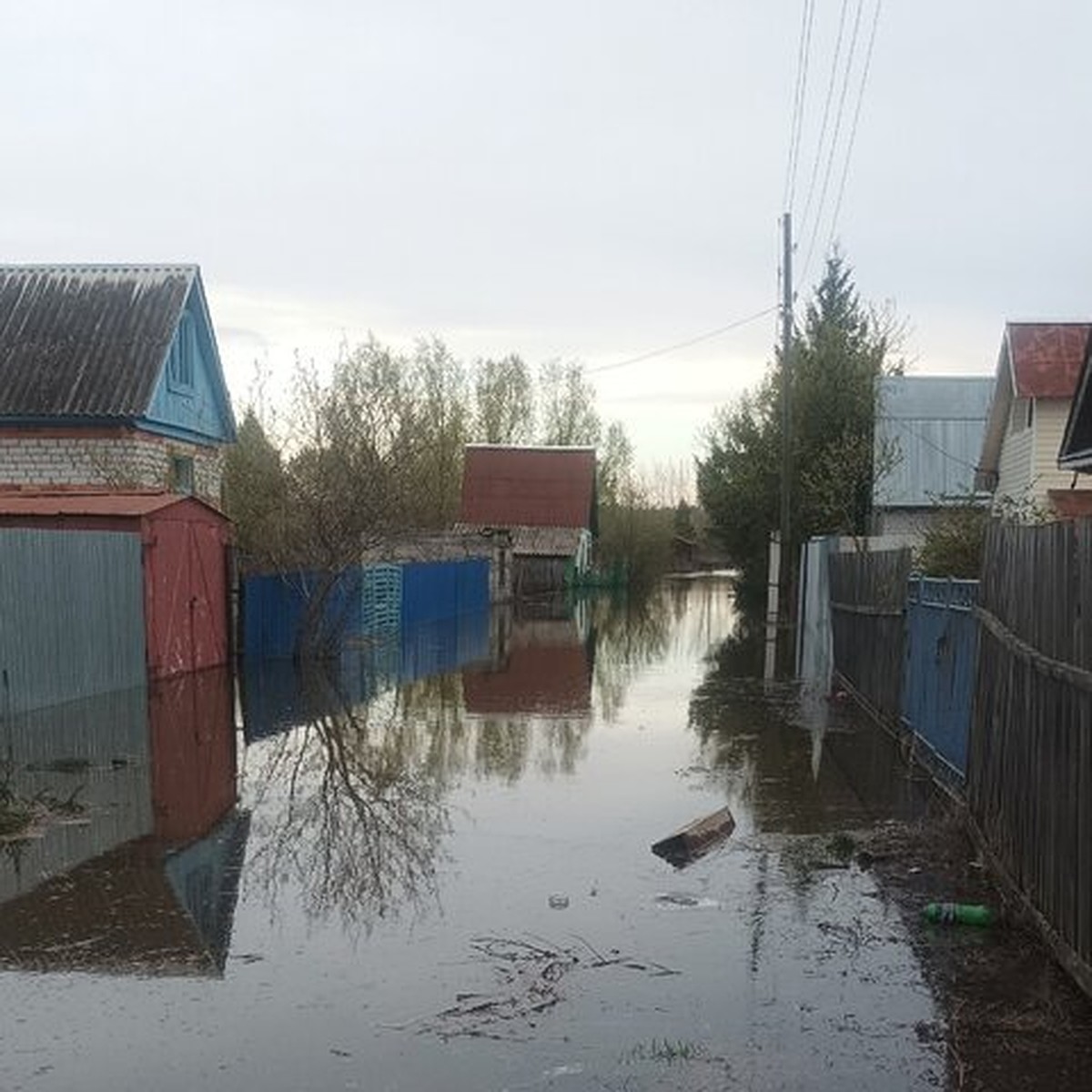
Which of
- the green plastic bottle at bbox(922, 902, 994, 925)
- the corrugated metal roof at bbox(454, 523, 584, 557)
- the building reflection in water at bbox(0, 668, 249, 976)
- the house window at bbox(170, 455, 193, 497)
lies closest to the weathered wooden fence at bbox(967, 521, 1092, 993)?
the green plastic bottle at bbox(922, 902, 994, 925)

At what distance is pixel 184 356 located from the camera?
24.4m

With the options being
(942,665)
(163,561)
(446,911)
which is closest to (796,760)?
(942,665)

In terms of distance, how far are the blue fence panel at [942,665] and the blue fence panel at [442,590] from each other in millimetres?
18004

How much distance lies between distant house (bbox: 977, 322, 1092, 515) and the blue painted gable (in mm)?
14074

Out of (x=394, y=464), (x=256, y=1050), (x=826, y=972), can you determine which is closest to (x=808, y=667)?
(x=394, y=464)

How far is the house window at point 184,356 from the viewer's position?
23.6 m

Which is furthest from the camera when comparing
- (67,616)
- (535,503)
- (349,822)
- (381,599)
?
(535,503)

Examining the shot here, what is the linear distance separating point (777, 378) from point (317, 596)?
2068 cm

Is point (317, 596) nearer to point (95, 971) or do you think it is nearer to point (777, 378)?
point (95, 971)

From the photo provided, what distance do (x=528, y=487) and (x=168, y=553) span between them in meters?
34.6

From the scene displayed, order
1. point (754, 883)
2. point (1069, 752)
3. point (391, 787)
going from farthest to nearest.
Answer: point (391, 787) < point (754, 883) < point (1069, 752)

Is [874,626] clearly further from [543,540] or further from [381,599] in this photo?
[543,540]

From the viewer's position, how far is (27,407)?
2147 centimetres

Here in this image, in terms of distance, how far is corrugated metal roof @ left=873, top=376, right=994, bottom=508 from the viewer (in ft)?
97.1
